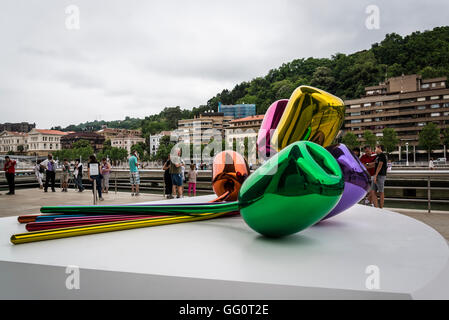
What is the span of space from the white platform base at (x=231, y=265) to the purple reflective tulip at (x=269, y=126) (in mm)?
888

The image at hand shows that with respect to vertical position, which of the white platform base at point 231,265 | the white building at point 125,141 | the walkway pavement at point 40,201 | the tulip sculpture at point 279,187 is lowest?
the walkway pavement at point 40,201

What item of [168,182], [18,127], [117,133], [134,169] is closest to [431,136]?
[168,182]

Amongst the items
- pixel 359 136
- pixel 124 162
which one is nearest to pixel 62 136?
pixel 124 162

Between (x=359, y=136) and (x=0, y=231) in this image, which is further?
(x=359, y=136)

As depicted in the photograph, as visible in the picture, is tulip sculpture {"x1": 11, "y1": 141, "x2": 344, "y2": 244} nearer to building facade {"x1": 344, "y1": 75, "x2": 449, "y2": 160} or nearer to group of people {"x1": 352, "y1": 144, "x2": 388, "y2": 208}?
group of people {"x1": 352, "y1": 144, "x2": 388, "y2": 208}

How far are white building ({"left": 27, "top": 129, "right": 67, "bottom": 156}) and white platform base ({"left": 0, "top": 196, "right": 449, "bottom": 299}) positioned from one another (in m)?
124

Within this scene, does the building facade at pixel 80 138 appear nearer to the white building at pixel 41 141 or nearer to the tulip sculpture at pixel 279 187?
the white building at pixel 41 141

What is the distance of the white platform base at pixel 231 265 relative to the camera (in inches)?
52.8

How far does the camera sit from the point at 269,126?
9.54 feet

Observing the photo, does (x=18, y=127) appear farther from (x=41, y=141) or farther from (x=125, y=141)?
(x=125, y=141)

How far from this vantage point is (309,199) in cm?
178

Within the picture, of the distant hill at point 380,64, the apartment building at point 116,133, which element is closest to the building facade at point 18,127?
the apartment building at point 116,133

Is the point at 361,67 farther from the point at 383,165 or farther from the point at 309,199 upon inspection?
the point at 309,199
